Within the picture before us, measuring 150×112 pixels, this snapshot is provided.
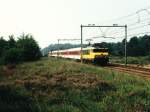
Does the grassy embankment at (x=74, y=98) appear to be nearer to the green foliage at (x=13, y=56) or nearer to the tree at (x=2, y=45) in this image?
the green foliage at (x=13, y=56)

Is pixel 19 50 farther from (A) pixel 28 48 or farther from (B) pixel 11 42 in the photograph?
(B) pixel 11 42

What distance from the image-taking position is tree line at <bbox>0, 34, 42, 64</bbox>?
6569 cm

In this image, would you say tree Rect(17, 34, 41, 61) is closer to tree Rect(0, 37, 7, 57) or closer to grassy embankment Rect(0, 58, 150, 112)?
tree Rect(0, 37, 7, 57)

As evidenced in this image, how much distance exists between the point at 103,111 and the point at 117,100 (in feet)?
7.59

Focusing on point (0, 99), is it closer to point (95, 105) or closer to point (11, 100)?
point (11, 100)

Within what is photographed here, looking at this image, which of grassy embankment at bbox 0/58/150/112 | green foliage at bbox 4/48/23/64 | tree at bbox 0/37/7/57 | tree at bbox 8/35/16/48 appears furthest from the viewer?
tree at bbox 8/35/16/48

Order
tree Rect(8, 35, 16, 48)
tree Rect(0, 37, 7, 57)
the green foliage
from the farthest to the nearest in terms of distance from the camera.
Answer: tree Rect(8, 35, 16, 48)
tree Rect(0, 37, 7, 57)
the green foliage

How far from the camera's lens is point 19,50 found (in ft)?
226

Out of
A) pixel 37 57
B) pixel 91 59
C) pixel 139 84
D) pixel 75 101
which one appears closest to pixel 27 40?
pixel 37 57

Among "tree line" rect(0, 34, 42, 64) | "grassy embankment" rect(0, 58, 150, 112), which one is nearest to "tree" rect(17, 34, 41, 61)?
"tree line" rect(0, 34, 42, 64)

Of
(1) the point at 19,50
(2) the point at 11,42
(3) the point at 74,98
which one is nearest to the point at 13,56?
(1) the point at 19,50

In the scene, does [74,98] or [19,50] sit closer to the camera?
[74,98]

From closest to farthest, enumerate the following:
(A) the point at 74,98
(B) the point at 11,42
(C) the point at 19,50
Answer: (A) the point at 74,98
(C) the point at 19,50
(B) the point at 11,42

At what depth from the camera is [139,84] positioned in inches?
819
